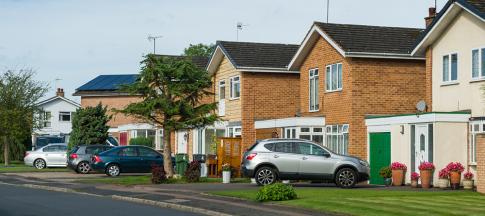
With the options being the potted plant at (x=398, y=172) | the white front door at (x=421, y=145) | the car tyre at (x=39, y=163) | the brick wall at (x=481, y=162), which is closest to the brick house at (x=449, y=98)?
the white front door at (x=421, y=145)

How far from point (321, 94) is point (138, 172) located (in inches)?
360

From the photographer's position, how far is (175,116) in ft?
119

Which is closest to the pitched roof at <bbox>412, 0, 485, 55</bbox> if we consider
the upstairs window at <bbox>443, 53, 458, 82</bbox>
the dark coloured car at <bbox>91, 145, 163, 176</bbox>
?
the upstairs window at <bbox>443, 53, 458, 82</bbox>

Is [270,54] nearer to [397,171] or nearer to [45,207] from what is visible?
[397,171]

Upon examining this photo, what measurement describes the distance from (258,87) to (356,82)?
885 centimetres

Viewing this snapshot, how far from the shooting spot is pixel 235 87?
44531 millimetres

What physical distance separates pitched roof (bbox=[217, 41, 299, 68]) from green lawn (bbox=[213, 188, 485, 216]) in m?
15.8

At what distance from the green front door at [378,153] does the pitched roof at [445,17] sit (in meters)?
3.32

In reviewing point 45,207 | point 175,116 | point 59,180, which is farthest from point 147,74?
point 45,207

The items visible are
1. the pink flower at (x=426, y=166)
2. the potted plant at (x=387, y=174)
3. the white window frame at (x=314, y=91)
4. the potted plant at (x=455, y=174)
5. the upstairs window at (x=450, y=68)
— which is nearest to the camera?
the potted plant at (x=455, y=174)

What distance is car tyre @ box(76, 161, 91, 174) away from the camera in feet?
144

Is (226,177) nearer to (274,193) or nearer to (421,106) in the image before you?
(421,106)

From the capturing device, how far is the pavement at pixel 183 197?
21516 mm

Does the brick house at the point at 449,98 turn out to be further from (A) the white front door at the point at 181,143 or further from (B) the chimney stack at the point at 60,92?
(B) the chimney stack at the point at 60,92
